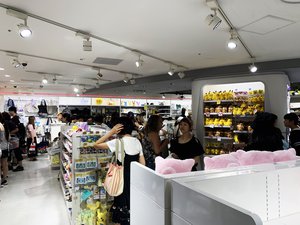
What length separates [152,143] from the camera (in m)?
3.99

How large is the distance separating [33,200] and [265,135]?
15.0 feet

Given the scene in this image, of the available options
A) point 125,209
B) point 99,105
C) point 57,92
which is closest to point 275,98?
point 125,209

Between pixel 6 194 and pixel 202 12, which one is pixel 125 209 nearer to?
pixel 202 12

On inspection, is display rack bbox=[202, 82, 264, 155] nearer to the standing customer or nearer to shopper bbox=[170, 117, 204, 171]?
shopper bbox=[170, 117, 204, 171]

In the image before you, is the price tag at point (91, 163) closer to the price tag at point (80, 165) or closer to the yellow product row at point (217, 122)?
the price tag at point (80, 165)

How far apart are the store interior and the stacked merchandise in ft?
0.09

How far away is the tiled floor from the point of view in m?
4.18

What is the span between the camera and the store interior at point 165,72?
147 centimetres

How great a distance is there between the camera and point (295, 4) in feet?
8.80

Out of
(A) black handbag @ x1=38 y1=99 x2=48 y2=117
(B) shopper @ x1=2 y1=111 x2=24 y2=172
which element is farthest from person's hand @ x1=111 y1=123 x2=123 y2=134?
(A) black handbag @ x1=38 y1=99 x2=48 y2=117

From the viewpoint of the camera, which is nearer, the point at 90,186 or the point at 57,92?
the point at 90,186

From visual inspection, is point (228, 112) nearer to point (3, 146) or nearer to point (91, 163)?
point (91, 163)

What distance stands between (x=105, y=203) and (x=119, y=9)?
105 inches

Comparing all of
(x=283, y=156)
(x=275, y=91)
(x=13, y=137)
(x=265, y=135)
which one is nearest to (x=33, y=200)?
(x=13, y=137)
